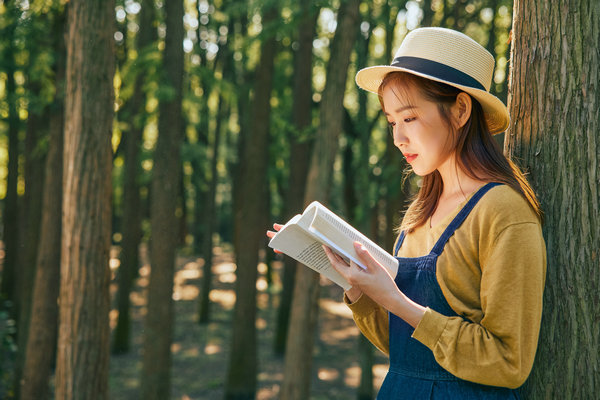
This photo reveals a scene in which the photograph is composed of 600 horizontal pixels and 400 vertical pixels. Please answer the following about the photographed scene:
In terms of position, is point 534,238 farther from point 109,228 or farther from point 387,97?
point 109,228

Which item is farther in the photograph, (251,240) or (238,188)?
(238,188)

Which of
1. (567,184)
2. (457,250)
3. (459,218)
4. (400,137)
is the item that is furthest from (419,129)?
(567,184)

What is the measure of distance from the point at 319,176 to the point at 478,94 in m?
6.18

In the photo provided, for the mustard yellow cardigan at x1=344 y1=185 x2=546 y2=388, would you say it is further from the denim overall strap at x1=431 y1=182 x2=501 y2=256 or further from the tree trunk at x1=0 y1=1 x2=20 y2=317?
the tree trunk at x1=0 y1=1 x2=20 y2=317

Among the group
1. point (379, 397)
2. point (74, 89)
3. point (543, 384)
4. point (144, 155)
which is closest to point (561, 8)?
point (543, 384)

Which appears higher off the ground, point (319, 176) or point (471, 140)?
point (471, 140)

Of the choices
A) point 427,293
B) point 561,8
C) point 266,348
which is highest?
point 561,8

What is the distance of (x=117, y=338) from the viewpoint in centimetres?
1420

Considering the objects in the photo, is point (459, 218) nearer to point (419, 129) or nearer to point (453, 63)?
point (419, 129)

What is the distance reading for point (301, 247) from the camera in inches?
81.4

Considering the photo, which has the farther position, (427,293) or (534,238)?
(427,293)

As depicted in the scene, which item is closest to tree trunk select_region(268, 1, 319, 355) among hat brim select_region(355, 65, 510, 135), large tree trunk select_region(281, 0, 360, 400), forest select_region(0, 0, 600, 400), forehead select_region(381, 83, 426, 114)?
forest select_region(0, 0, 600, 400)

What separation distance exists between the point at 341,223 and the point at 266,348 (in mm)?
13727

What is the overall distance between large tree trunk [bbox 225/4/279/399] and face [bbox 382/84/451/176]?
8853 millimetres
